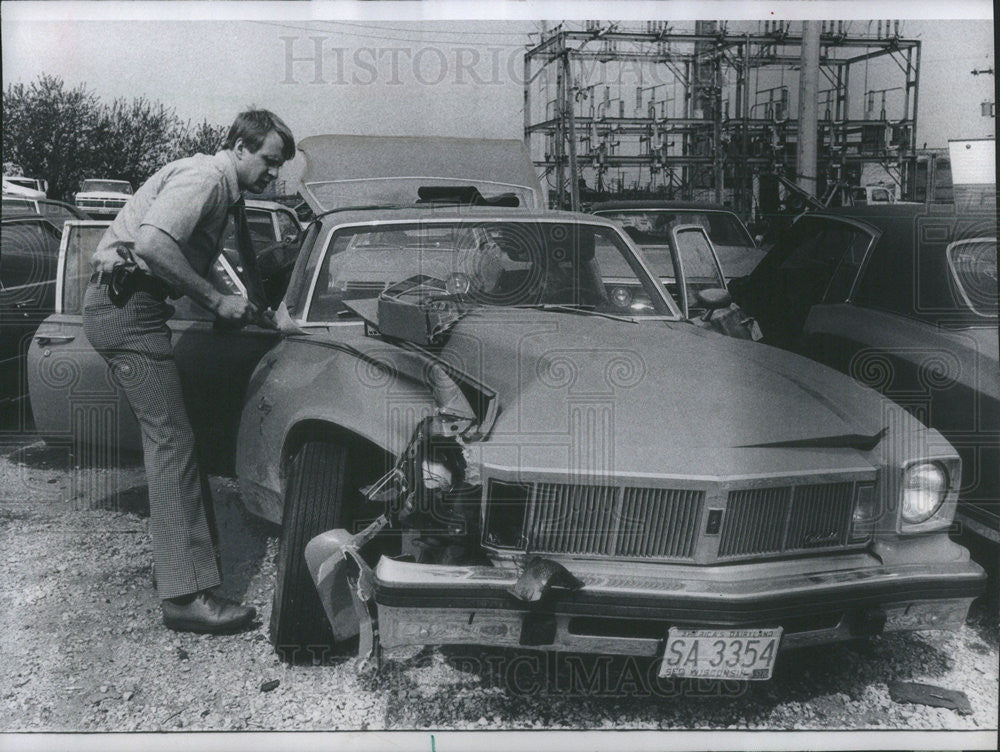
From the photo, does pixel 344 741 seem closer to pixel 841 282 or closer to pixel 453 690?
pixel 453 690

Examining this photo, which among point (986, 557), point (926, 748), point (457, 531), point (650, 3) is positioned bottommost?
point (926, 748)


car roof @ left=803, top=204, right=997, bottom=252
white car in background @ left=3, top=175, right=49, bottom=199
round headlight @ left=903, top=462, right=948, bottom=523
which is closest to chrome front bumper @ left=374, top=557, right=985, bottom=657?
round headlight @ left=903, top=462, right=948, bottom=523

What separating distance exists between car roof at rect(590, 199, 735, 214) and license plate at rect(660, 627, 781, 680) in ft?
7.80

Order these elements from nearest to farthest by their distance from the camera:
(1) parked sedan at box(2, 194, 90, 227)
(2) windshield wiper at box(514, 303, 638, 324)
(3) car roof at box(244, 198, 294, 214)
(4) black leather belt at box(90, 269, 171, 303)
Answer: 1. (4) black leather belt at box(90, 269, 171, 303)
2. (2) windshield wiper at box(514, 303, 638, 324)
3. (1) parked sedan at box(2, 194, 90, 227)
4. (3) car roof at box(244, 198, 294, 214)

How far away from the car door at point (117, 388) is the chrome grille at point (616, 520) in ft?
5.56

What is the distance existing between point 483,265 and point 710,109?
1367 mm

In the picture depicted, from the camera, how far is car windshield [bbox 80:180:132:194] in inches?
165

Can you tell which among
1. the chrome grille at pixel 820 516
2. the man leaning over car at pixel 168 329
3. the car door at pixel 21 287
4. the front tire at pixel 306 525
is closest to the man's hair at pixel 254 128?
the man leaning over car at pixel 168 329

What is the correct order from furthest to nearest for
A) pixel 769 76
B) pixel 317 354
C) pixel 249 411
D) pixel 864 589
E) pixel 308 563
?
→ pixel 769 76 → pixel 249 411 → pixel 317 354 → pixel 308 563 → pixel 864 589

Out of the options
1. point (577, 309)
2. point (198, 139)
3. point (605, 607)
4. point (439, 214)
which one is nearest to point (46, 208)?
point (198, 139)

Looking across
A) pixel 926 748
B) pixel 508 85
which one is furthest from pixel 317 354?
pixel 926 748

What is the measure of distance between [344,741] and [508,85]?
258 centimetres

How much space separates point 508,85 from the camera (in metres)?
3.92

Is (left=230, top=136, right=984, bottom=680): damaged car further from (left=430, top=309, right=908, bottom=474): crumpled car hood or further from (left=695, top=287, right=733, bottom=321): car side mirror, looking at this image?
(left=695, top=287, right=733, bottom=321): car side mirror
